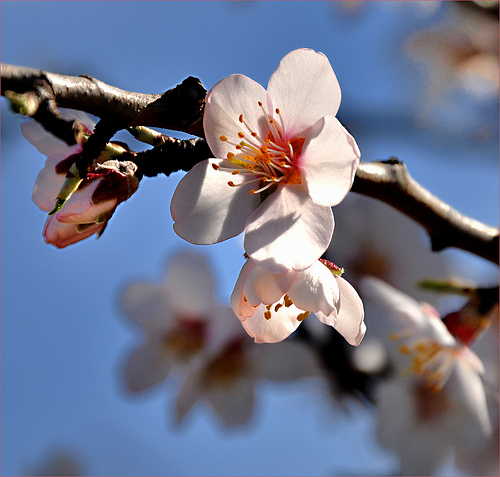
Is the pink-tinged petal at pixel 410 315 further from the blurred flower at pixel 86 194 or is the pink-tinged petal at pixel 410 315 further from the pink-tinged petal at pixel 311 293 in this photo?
the blurred flower at pixel 86 194

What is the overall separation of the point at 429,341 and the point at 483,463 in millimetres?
339

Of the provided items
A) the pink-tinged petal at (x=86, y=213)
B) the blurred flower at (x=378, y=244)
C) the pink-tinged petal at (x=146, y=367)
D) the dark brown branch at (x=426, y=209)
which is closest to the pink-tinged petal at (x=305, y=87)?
the dark brown branch at (x=426, y=209)

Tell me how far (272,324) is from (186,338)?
0.69 m

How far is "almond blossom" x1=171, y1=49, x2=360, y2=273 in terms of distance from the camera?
18.9 inches

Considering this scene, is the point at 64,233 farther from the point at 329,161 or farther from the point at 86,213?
the point at 329,161

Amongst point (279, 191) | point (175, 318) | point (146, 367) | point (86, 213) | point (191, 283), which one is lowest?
point (146, 367)

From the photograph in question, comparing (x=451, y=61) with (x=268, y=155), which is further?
(x=451, y=61)

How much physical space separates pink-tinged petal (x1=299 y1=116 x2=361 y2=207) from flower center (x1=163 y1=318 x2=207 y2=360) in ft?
2.54

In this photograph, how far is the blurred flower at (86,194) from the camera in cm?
48

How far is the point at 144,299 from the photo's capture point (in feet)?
3.92

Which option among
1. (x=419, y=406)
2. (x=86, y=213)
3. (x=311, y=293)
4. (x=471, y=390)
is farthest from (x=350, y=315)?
(x=419, y=406)

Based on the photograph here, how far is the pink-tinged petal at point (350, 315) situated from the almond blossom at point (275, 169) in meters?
0.10

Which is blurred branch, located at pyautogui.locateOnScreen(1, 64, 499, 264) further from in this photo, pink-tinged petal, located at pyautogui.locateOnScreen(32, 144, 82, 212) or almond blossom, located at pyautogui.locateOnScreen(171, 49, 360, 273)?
pink-tinged petal, located at pyautogui.locateOnScreen(32, 144, 82, 212)

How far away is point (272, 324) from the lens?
573 millimetres
